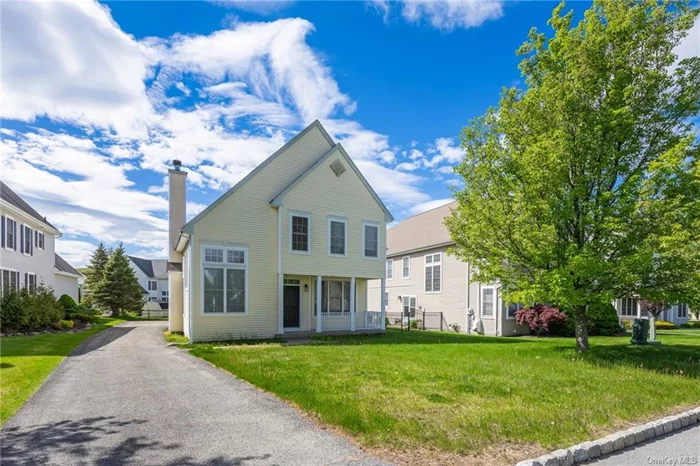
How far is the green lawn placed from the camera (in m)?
6.77

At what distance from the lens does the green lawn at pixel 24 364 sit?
677cm

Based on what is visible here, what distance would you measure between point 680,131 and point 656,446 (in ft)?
31.6

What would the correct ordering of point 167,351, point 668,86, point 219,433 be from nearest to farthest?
point 219,433 < point 668,86 < point 167,351

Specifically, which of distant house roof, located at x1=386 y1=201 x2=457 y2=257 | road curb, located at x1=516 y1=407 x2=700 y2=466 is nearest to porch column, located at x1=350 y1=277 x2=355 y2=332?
distant house roof, located at x1=386 y1=201 x2=457 y2=257

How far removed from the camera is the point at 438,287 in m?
26.0

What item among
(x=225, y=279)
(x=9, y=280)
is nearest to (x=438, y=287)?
(x=225, y=279)

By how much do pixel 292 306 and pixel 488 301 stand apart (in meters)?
11.3

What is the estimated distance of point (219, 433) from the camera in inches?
207

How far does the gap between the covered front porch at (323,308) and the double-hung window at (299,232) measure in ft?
4.57

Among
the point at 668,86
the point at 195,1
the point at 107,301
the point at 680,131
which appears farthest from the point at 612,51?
the point at 107,301

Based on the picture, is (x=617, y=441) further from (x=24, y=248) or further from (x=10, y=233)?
(x=24, y=248)

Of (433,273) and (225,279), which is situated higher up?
(225,279)

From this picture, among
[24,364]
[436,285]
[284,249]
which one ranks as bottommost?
[24,364]

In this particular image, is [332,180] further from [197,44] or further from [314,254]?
[197,44]
